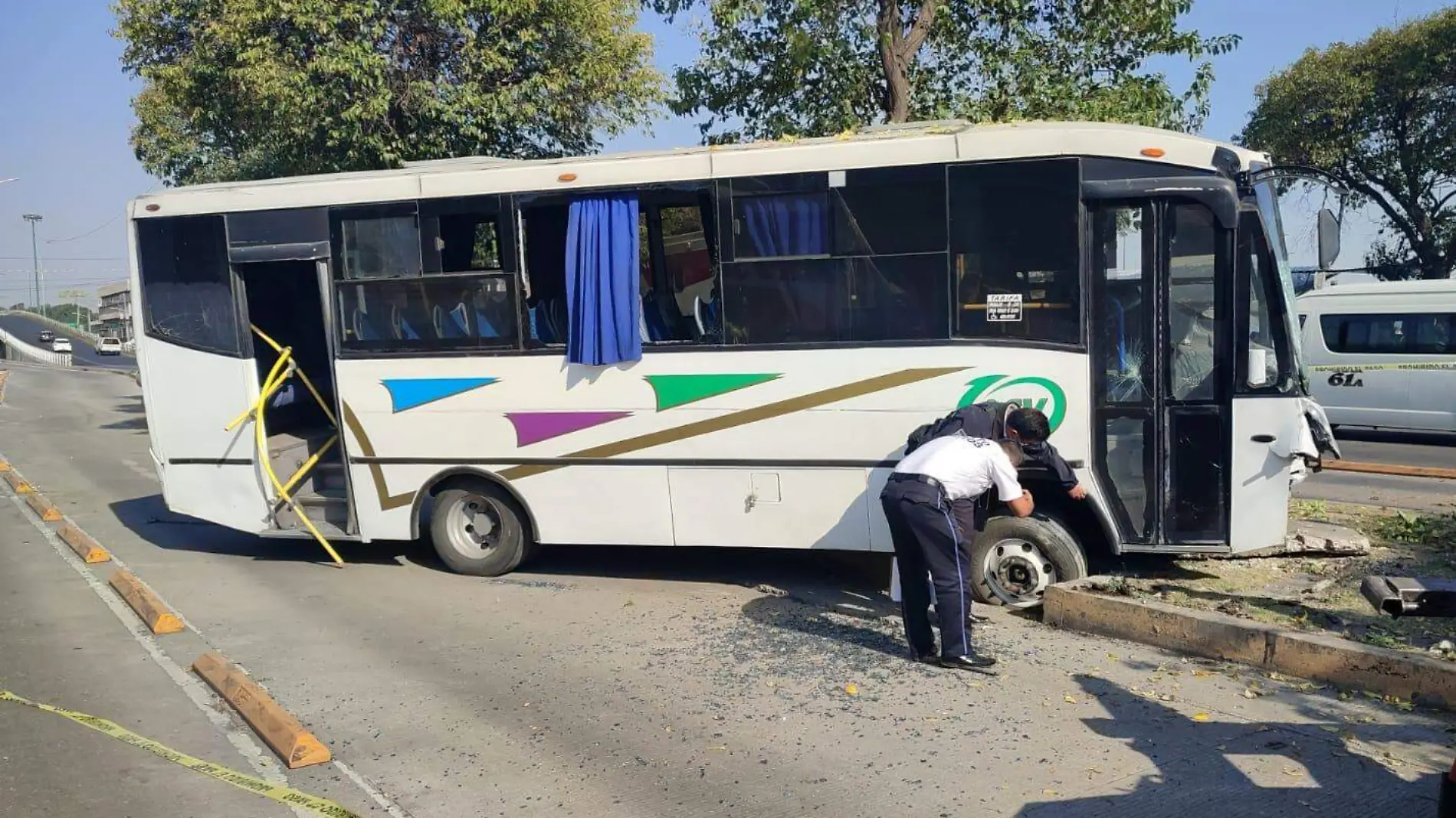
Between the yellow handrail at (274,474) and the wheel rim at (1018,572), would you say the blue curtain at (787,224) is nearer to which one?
the wheel rim at (1018,572)

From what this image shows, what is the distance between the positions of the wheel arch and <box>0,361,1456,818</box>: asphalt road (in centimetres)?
48

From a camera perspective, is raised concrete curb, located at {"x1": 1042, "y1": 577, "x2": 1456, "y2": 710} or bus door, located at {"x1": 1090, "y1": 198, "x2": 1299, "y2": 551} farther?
bus door, located at {"x1": 1090, "y1": 198, "x2": 1299, "y2": 551}

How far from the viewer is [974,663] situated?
640 cm

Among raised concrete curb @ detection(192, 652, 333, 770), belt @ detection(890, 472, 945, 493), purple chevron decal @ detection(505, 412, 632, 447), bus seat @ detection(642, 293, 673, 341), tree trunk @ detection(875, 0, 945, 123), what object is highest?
tree trunk @ detection(875, 0, 945, 123)

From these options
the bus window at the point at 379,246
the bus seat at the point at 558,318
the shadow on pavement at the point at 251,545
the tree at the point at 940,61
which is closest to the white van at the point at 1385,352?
the tree at the point at 940,61

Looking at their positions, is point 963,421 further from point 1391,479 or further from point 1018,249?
point 1391,479

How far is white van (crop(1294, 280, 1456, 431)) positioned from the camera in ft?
52.6

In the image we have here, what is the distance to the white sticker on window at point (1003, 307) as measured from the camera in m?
7.61

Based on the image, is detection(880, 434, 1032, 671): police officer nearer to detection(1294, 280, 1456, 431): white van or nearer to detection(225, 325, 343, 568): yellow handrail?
detection(225, 325, 343, 568): yellow handrail

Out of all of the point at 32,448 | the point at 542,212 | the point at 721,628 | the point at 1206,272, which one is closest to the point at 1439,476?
the point at 1206,272

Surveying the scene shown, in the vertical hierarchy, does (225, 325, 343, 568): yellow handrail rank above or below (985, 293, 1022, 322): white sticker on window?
below

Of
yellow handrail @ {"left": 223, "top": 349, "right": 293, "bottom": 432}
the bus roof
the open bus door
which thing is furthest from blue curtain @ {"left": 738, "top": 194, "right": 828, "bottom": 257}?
the open bus door

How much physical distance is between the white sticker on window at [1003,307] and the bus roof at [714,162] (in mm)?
921

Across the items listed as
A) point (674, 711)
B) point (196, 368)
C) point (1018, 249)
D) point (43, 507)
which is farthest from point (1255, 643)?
point (43, 507)
